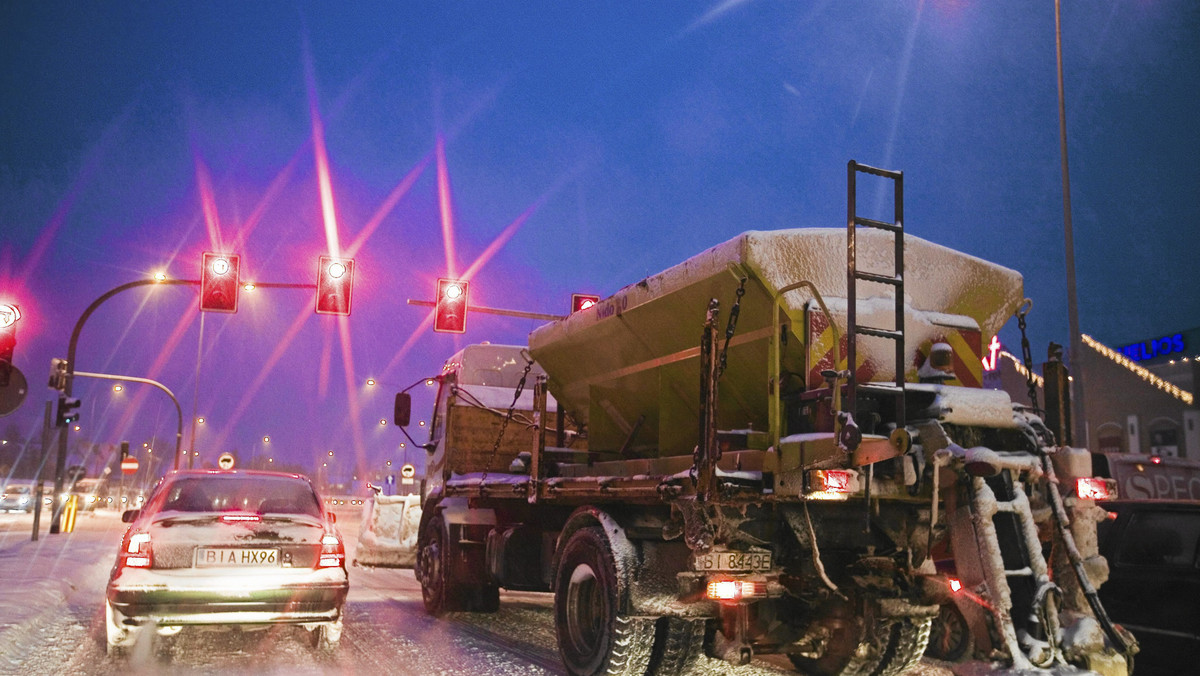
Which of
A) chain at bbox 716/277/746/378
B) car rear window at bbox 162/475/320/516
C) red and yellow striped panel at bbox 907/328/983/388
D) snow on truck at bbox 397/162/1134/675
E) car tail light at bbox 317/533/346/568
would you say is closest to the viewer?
snow on truck at bbox 397/162/1134/675

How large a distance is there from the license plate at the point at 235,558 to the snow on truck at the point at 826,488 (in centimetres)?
211

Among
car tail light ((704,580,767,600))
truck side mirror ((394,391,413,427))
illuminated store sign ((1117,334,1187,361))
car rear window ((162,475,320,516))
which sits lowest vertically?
car tail light ((704,580,767,600))

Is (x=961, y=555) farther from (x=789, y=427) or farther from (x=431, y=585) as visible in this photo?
(x=431, y=585)

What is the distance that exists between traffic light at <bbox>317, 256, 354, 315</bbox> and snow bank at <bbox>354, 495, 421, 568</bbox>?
3.57 metres

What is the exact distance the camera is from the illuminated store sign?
27.8 m

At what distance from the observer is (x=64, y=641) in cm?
783

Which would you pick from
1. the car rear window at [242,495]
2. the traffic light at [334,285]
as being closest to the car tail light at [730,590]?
the car rear window at [242,495]

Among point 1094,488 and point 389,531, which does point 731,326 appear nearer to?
point 1094,488

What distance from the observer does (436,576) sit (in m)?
10.1

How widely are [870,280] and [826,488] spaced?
4.22 ft

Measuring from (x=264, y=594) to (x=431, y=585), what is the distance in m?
3.24

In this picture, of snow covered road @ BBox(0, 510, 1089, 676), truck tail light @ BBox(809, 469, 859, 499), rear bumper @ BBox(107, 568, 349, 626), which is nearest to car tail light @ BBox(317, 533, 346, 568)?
rear bumper @ BBox(107, 568, 349, 626)

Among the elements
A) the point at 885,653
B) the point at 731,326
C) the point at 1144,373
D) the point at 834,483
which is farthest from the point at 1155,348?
the point at 834,483

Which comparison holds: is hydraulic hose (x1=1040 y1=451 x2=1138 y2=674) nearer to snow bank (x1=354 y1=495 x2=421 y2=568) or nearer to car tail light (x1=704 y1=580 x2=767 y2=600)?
car tail light (x1=704 y1=580 x2=767 y2=600)
